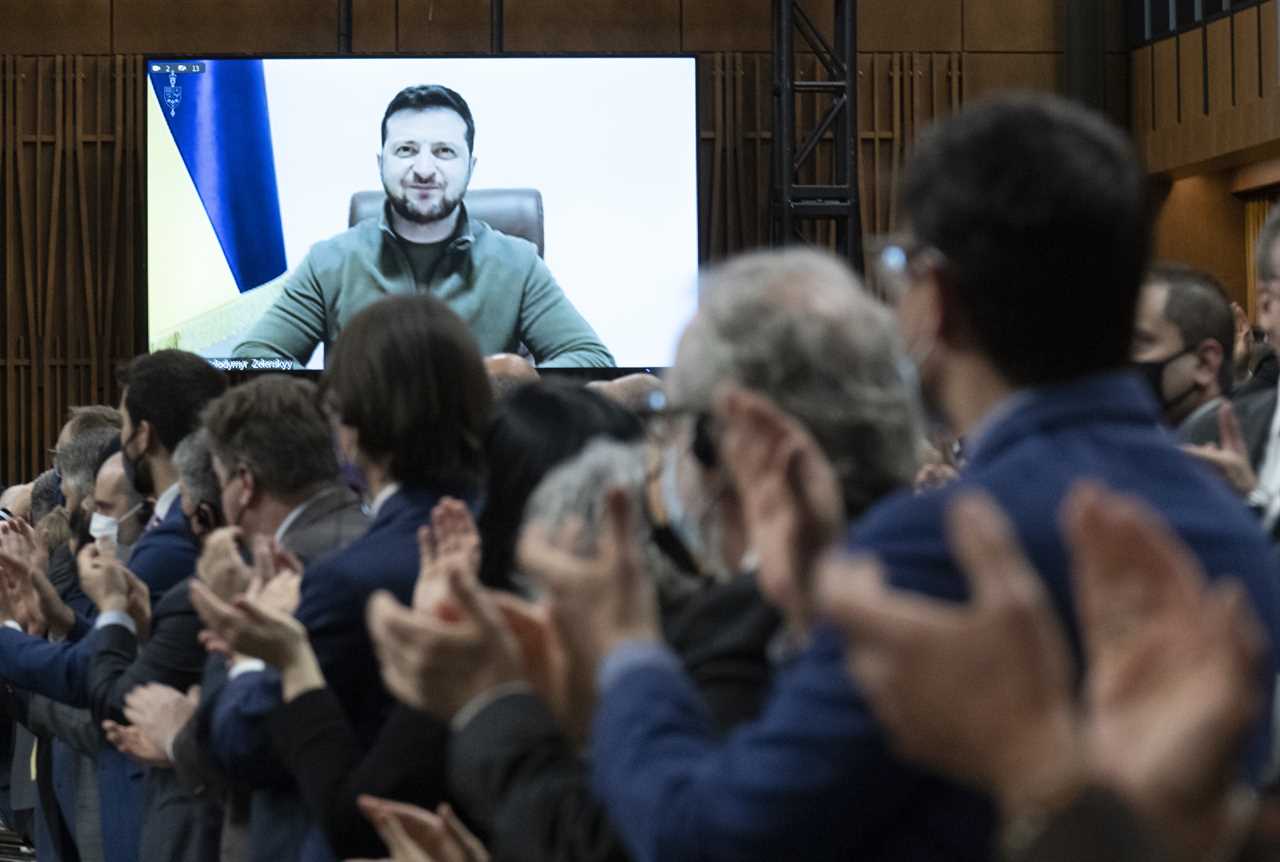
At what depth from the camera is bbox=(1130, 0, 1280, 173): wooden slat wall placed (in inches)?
375

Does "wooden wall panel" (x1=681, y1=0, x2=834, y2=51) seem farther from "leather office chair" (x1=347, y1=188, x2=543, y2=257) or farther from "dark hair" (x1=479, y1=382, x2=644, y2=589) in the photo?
"dark hair" (x1=479, y1=382, x2=644, y2=589)

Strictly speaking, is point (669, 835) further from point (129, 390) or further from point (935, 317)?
point (129, 390)

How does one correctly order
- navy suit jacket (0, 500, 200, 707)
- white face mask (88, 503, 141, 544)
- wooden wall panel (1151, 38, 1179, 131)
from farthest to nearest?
wooden wall panel (1151, 38, 1179, 131) → white face mask (88, 503, 141, 544) → navy suit jacket (0, 500, 200, 707)

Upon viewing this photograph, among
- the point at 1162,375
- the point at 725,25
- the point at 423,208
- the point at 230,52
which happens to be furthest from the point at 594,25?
the point at 1162,375

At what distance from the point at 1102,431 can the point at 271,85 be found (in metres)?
8.67

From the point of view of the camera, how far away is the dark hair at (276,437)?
286 centimetres

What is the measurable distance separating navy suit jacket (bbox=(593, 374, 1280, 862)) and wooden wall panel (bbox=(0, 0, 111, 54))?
10.1 meters

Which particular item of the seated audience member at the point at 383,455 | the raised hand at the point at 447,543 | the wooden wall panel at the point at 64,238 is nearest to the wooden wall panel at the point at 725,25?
the wooden wall panel at the point at 64,238

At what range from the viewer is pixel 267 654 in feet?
7.45

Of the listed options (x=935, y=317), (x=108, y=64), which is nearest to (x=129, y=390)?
(x=935, y=317)

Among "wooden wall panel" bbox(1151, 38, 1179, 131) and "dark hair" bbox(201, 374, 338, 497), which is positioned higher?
"wooden wall panel" bbox(1151, 38, 1179, 131)

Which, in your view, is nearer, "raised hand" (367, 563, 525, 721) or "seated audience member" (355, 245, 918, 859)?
"seated audience member" (355, 245, 918, 859)

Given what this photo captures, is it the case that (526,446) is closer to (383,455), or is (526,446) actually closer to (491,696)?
(383,455)

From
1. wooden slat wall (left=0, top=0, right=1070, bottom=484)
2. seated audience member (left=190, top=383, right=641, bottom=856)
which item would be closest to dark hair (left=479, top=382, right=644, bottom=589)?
seated audience member (left=190, top=383, right=641, bottom=856)
